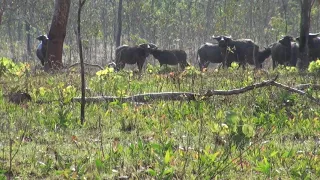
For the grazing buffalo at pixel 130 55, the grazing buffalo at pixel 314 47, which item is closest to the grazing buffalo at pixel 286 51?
the grazing buffalo at pixel 314 47

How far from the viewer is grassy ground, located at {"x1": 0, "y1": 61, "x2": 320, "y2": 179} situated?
3.79 m

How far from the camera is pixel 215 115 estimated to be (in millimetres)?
5773

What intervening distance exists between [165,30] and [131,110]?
40.1m

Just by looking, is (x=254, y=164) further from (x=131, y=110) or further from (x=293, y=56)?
(x=293, y=56)

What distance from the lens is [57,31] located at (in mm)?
13758

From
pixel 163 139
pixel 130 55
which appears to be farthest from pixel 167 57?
pixel 163 139

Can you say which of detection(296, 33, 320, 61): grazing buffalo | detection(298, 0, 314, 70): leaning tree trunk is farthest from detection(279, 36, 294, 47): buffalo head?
detection(298, 0, 314, 70): leaning tree trunk

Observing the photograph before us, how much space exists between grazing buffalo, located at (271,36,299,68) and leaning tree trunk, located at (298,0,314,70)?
3.12 metres

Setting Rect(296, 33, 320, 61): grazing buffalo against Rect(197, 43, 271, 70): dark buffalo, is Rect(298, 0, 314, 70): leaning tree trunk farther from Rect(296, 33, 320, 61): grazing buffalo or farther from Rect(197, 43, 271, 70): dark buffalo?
Rect(197, 43, 271, 70): dark buffalo

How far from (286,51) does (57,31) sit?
8459 millimetres

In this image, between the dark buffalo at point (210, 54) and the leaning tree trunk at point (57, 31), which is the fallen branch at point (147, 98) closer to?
the leaning tree trunk at point (57, 31)

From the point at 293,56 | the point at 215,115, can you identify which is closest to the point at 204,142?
the point at 215,115

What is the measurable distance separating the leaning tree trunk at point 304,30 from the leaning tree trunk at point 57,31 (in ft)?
20.5

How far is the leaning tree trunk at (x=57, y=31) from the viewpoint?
44.3ft
